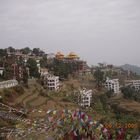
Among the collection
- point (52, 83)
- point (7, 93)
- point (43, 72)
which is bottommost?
point (7, 93)

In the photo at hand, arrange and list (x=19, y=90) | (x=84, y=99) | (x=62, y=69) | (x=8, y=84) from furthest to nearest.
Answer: (x=62, y=69) → (x=84, y=99) → (x=19, y=90) → (x=8, y=84)

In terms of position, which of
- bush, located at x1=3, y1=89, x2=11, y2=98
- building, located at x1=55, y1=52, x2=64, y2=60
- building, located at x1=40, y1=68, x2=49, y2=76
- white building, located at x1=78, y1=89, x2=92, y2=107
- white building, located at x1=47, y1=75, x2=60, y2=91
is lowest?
Result: white building, located at x1=78, y1=89, x2=92, y2=107

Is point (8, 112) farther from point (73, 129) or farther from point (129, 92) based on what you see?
point (129, 92)

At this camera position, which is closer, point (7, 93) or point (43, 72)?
point (7, 93)

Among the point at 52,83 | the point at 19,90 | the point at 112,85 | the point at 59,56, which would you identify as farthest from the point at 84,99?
the point at 59,56

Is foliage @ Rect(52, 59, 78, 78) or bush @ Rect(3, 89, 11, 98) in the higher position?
foliage @ Rect(52, 59, 78, 78)

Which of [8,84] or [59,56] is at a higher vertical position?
[59,56]

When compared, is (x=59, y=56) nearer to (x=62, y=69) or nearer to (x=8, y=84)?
(x=62, y=69)

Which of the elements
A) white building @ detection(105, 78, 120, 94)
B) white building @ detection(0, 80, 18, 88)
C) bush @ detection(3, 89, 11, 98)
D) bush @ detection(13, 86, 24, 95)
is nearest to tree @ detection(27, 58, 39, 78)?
white building @ detection(0, 80, 18, 88)

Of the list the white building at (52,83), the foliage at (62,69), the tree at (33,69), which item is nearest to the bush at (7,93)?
the white building at (52,83)

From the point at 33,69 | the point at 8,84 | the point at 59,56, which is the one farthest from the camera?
the point at 59,56

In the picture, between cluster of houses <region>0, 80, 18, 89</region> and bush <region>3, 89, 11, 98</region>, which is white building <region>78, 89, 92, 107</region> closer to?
cluster of houses <region>0, 80, 18, 89</region>

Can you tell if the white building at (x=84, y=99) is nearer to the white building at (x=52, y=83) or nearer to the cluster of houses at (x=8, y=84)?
the white building at (x=52, y=83)

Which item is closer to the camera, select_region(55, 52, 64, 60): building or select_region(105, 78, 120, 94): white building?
select_region(105, 78, 120, 94): white building
